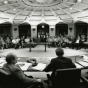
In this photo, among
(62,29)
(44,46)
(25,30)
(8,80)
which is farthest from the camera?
(25,30)

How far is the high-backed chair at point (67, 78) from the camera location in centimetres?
182

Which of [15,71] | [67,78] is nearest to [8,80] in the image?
[15,71]

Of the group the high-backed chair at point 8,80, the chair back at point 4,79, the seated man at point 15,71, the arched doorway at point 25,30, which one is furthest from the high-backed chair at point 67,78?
the arched doorway at point 25,30

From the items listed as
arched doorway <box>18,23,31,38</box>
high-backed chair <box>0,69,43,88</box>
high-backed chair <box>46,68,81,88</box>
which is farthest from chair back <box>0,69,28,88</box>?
arched doorway <box>18,23,31,38</box>

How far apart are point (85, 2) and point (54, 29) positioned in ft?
24.1

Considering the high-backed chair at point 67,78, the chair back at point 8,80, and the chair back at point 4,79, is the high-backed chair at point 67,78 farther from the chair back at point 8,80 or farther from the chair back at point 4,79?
the chair back at point 4,79

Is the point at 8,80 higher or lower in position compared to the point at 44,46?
higher

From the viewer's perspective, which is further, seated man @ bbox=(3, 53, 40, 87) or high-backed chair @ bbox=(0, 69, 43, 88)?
seated man @ bbox=(3, 53, 40, 87)

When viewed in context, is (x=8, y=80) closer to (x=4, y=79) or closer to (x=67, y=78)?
(x=4, y=79)

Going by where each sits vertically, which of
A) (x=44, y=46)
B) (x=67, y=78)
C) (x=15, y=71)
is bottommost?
(x=44, y=46)

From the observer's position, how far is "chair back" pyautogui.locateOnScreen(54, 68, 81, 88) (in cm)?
182

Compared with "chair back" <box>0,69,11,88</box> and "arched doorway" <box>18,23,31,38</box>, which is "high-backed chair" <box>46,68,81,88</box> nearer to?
"chair back" <box>0,69,11,88</box>

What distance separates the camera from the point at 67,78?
6.14 ft

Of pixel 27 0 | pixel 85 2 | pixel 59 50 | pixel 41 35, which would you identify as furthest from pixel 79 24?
pixel 59 50
